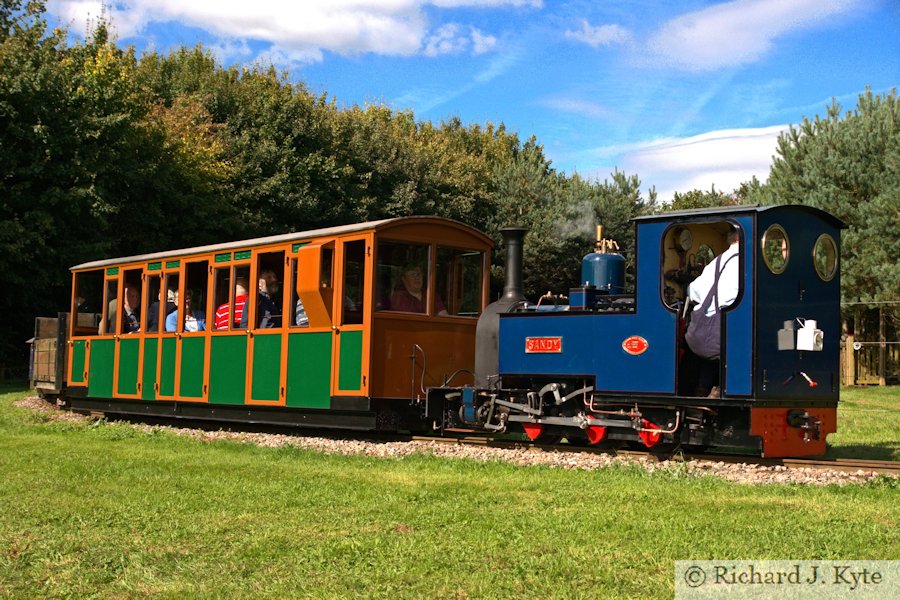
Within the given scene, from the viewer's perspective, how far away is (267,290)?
1368 cm

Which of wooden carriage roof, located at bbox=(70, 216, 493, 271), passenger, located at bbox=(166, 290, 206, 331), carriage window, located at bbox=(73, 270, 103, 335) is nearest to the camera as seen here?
wooden carriage roof, located at bbox=(70, 216, 493, 271)

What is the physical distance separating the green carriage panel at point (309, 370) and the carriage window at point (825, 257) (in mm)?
5748

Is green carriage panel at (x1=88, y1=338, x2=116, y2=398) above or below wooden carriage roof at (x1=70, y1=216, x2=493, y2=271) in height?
below

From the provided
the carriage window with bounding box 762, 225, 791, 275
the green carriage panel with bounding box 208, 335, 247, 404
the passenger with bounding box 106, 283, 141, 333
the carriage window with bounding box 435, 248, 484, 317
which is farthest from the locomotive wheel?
the passenger with bounding box 106, 283, 141, 333

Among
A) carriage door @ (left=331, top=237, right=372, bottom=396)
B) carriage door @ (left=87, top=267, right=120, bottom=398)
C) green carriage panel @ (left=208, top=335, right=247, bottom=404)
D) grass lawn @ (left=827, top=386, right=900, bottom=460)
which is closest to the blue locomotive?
grass lawn @ (left=827, top=386, right=900, bottom=460)

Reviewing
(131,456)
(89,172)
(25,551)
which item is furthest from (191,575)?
→ (89,172)

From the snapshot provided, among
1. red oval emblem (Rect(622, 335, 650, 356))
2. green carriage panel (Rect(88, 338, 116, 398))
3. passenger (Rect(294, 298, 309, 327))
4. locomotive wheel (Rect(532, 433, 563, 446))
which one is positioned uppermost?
passenger (Rect(294, 298, 309, 327))

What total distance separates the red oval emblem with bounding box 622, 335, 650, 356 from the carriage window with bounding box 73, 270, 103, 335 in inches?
435

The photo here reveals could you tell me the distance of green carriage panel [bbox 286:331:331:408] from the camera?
12547mm

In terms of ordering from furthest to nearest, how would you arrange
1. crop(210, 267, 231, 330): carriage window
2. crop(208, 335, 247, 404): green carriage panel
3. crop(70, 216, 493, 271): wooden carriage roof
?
crop(210, 267, 231, 330): carriage window
crop(208, 335, 247, 404): green carriage panel
crop(70, 216, 493, 271): wooden carriage roof

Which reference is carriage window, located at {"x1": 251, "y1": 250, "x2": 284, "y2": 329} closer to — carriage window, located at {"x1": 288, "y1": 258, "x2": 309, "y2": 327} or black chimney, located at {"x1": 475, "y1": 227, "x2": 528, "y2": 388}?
carriage window, located at {"x1": 288, "y1": 258, "x2": 309, "y2": 327}

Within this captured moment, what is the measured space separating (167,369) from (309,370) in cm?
358

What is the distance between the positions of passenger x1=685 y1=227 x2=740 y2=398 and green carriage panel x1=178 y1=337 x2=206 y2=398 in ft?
25.1

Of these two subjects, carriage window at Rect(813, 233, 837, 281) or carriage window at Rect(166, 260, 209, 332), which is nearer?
carriage window at Rect(813, 233, 837, 281)
